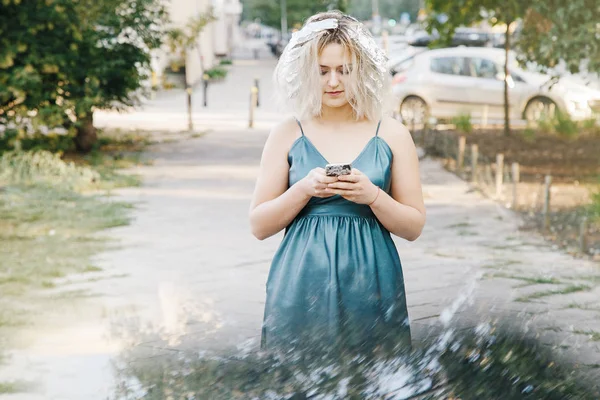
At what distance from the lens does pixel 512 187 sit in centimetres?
1091

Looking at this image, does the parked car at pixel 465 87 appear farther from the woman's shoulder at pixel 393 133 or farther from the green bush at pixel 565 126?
the woman's shoulder at pixel 393 133

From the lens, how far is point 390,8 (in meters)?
91.8

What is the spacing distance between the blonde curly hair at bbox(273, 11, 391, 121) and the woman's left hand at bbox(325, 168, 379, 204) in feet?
0.83

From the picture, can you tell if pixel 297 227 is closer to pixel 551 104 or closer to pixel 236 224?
pixel 236 224

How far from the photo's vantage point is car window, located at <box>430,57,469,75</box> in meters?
20.3

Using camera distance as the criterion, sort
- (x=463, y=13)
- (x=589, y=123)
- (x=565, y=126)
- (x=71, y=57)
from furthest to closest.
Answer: (x=589, y=123)
(x=463, y=13)
(x=565, y=126)
(x=71, y=57)

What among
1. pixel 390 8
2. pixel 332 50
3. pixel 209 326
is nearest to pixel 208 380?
pixel 332 50

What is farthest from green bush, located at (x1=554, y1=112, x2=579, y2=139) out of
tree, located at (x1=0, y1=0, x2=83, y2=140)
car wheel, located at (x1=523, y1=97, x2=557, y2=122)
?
tree, located at (x1=0, y1=0, x2=83, y2=140)

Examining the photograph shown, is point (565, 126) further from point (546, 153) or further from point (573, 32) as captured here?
point (573, 32)

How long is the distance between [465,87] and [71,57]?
30.8 feet

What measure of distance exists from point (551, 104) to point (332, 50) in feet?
55.9

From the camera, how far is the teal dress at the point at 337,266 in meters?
2.86

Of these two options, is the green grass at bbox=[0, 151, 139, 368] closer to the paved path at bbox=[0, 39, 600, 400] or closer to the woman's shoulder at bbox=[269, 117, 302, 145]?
the paved path at bbox=[0, 39, 600, 400]

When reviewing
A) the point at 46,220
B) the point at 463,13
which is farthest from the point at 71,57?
the point at 463,13
